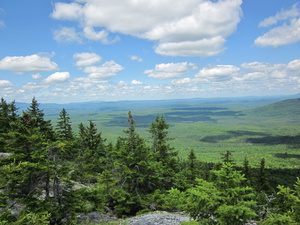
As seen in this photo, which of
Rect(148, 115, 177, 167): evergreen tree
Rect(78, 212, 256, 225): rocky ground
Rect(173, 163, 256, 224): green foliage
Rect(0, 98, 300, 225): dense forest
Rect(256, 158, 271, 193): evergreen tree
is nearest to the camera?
Rect(173, 163, 256, 224): green foliage

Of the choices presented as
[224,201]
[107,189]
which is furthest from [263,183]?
[224,201]

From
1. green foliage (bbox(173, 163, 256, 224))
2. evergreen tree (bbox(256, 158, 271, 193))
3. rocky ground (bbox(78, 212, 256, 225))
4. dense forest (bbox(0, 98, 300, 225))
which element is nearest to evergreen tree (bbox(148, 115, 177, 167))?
dense forest (bbox(0, 98, 300, 225))

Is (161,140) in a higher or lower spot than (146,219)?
higher

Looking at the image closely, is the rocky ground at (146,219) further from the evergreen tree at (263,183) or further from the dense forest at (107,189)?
the evergreen tree at (263,183)

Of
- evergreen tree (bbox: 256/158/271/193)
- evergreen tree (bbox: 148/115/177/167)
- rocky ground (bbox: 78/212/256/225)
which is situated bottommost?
evergreen tree (bbox: 256/158/271/193)

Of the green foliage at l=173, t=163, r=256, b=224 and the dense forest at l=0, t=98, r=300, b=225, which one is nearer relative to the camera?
the green foliage at l=173, t=163, r=256, b=224

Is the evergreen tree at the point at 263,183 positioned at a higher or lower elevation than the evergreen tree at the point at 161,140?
lower

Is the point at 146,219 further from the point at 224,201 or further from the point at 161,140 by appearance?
the point at 161,140

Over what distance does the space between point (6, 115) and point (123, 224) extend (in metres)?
29.1

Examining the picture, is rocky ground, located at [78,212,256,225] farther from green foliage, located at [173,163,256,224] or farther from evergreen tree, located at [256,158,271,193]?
evergreen tree, located at [256,158,271,193]

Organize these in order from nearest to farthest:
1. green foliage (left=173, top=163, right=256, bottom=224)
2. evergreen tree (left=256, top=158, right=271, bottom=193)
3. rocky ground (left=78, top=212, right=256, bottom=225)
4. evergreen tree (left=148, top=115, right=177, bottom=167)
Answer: green foliage (left=173, top=163, right=256, bottom=224) < rocky ground (left=78, top=212, right=256, bottom=225) < evergreen tree (left=148, top=115, right=177, bottom=167) < evergreen tree (left=256, top=158, right=271, bottom=193)

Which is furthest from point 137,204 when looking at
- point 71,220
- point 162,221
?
point 71,220

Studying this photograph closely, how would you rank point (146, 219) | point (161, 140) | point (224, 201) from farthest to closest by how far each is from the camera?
1. point (161, 140)
2. point (146, 219)
3. point (224, 201)

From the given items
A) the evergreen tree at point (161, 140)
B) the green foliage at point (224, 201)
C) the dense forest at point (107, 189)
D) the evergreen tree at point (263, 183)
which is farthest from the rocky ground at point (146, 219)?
the evergreen tree at point (263, 183)
